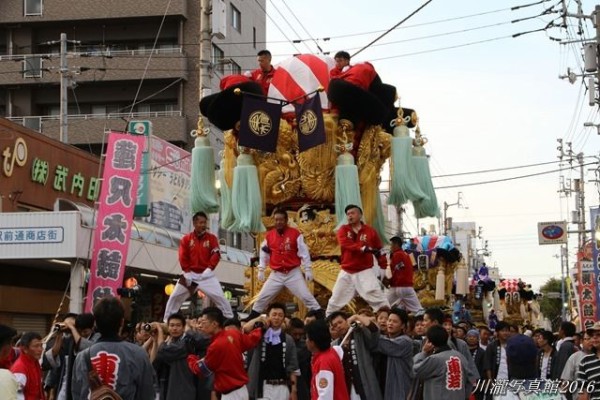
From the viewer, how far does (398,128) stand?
50.7 feet

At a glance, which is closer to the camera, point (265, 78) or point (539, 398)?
point (539, 398)

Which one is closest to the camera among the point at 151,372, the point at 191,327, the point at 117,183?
the point at 151,372

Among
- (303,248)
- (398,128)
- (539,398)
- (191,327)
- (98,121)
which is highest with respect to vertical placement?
(98,121)

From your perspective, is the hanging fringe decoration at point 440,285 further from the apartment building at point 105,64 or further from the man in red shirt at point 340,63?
the apartment building at point 105,64

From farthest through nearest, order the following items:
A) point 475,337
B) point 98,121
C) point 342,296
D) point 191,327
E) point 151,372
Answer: point 98,121 → point 475,337 → point 342,296 → point 191,327 → point 151,372

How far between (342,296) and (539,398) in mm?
3423

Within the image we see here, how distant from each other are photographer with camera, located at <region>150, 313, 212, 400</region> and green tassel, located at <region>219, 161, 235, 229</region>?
4431 mm

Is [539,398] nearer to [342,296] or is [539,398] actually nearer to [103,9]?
[342,296]

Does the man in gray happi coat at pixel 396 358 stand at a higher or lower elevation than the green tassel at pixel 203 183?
lower

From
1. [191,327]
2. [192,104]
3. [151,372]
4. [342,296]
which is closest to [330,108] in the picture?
[342,296]

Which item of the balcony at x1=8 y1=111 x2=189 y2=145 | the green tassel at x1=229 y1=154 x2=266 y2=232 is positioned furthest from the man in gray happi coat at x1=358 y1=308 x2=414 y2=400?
the balcony at x1=8 y1=111 x2=189 y2=145

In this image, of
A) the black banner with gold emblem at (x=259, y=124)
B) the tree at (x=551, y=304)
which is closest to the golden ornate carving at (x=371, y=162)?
the black banner with gold emblem at (x=259, y=124)

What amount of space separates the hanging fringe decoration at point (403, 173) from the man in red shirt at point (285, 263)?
2.37 meters

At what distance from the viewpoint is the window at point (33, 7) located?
40.2m
